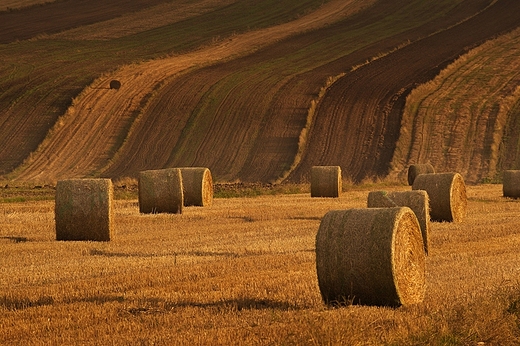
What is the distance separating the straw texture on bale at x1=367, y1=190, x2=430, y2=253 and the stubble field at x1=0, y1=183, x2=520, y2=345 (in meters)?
0.54

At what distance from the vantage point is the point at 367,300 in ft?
35.2

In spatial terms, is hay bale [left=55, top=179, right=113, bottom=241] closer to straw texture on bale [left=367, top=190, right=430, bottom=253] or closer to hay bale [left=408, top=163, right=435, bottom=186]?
straw texture on bale [left=367, top=190, right=430, bottom=253]

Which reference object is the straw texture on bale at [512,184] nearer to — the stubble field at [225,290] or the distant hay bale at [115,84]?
the stubble field at [225,290]

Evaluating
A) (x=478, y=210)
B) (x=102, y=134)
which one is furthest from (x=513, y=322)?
(x=102, y=134)

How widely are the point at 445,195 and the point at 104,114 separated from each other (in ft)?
91.7

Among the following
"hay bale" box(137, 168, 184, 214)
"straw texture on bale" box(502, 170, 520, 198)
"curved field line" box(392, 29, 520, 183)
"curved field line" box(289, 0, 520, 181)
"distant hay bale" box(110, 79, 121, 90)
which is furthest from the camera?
"distant hay bale" box(110, 79, 121, 90)

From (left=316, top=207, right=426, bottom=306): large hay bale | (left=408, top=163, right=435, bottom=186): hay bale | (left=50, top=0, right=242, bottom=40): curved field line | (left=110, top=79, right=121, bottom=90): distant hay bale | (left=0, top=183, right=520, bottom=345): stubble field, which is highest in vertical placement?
(left=50, top=0, right=242, bottom=40): curved field line

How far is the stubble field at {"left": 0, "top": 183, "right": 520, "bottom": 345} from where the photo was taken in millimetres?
9445

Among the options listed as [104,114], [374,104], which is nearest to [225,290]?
[104,114]

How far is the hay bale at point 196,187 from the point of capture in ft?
84.5

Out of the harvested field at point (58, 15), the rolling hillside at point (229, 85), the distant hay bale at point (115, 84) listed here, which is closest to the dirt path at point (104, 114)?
the rolling hillside at point (229, 85)

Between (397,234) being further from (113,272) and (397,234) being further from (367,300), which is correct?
(113,272)

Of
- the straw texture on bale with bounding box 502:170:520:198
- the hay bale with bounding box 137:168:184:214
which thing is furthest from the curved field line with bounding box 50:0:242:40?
the hay bale with bounding box 137:168:184:214

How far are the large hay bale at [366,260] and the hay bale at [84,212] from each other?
7.78m
